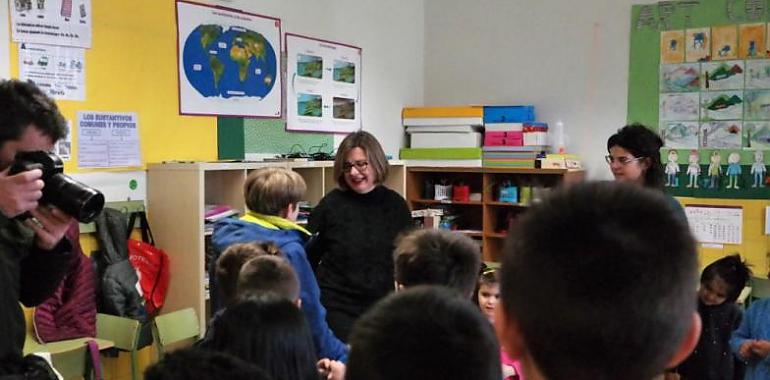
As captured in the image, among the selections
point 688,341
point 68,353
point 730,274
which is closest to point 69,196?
point 688,341

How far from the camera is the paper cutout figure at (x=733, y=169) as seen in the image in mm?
4414

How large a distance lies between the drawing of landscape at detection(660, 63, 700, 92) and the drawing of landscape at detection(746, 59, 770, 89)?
0.29 meters

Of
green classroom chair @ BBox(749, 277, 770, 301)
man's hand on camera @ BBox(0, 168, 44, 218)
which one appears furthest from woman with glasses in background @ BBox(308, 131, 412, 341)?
green classroom chair @ BBox(749, 277, 770, 301)

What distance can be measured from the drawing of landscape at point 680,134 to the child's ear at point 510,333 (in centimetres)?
419

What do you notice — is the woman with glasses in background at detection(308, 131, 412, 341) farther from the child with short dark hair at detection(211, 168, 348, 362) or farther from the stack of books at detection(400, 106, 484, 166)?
the stack of books at detection(400, 106, 484, 166)

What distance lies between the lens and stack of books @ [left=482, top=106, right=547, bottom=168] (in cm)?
486

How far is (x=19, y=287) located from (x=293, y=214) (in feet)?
3.71

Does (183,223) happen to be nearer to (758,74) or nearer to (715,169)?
(715,169)

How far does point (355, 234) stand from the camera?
265 cm

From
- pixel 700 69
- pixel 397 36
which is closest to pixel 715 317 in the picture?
pixel 700 69

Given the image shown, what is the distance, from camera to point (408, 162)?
5.29 metres

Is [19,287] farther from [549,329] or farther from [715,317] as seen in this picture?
[715,317]

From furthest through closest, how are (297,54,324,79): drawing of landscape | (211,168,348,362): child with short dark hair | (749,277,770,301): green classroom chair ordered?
(297,54,324,79): drawing of landscape → (749,277,770,301): green classroom chair → (211,168,348,362): child with short dark hair

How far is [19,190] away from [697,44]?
4289 millimetres
